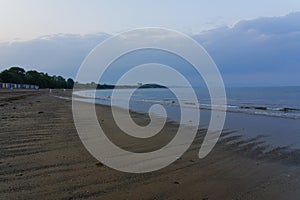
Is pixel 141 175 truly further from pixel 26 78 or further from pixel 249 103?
pixel 26 78

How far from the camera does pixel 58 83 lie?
139 m

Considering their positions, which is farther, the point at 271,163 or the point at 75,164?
the point at 271,163

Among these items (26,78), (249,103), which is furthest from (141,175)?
(26,78)

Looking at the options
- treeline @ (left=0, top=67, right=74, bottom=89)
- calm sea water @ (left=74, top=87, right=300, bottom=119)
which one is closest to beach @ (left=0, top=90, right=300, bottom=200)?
calm sea water @ (left=74, top=87, right=300, bottom=119)

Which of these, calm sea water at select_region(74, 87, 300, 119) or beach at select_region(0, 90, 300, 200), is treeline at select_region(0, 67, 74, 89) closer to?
calm sea water at select_region(74, 87, 300, 119)

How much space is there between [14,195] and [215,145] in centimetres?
601

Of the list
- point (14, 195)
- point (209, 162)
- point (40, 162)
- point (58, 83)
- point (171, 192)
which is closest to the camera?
point (14, 195)

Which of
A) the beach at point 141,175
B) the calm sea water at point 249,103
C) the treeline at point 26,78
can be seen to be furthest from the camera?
the treeline at point 26,78

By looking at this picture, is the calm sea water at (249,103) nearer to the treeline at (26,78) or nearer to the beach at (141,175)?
the beach at (141,175)

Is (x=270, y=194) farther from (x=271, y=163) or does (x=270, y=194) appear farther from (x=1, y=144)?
(x=1, y=144)

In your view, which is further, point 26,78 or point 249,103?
point 26,78

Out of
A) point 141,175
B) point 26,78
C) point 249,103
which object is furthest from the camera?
point 26,78

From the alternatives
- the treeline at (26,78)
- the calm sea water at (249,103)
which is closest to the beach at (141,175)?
the calm sea water at (249,103)

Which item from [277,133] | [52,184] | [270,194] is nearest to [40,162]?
[52,184]
